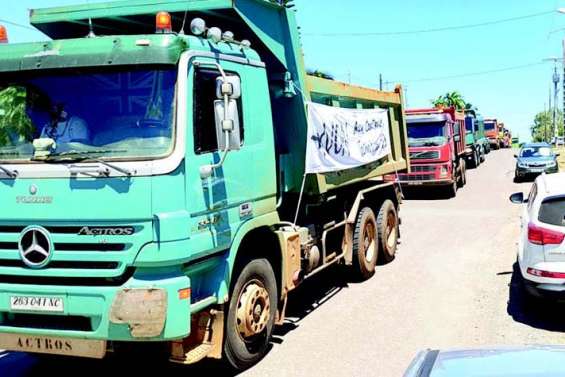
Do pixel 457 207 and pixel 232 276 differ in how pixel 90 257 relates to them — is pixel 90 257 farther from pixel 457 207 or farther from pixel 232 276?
pixel 457 207

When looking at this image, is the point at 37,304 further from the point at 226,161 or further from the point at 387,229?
the point at 387,229

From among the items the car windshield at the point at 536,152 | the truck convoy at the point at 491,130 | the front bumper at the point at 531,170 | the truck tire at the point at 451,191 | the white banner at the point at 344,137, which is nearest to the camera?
the white banner at the point at 344,137

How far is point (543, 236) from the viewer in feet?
21.5

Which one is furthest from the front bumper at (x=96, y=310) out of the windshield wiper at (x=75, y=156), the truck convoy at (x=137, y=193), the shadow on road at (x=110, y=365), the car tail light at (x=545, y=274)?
the car tail light at (x=545, y=274)

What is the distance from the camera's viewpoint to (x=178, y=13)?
6109mm

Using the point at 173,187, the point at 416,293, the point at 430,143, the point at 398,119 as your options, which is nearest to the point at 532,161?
the point at 430,143

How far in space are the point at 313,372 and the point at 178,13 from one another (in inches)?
145

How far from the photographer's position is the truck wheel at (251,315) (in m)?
5.44

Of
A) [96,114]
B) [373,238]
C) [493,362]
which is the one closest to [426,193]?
[373,238]

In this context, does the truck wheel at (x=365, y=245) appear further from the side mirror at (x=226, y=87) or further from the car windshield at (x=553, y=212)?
the side mirror at (x=226, y=87)

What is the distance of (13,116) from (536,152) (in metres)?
24.0

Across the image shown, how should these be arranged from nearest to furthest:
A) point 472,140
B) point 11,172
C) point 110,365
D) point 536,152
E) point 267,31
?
point 11,172 → point 110,365 → point 267,31 → point 536,152 → point 472,140

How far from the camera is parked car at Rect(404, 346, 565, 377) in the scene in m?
2.54

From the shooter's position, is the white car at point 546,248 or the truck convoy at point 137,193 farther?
the white car at point 546,248
